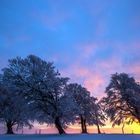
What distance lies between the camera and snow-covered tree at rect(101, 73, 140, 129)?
2783 inches

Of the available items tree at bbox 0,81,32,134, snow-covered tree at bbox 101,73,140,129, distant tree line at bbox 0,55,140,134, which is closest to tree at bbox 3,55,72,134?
distant tree line at bbox 0,55,140,134

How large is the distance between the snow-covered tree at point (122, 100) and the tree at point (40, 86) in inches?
837

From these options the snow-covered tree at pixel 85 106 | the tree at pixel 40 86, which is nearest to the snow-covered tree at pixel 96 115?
the snow-covered tree at pixel 85 106

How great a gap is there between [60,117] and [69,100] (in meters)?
3.38

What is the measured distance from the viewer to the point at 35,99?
53.4 meters

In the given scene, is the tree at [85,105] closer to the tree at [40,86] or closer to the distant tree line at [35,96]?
the distant tree line at [35,96]

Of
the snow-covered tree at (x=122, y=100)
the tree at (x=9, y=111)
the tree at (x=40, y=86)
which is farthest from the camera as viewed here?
the snow-covered tree at (x=122, y=100)

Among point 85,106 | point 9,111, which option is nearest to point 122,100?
point 85,106

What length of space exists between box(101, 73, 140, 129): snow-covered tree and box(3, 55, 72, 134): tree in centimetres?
2127

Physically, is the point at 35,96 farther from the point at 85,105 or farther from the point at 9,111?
the point at 85,105

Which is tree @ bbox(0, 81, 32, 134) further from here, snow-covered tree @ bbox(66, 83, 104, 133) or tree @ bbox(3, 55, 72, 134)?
snow-covered tree @ bbox(66, 83, 104, 133)

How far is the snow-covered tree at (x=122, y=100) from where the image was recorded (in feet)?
232

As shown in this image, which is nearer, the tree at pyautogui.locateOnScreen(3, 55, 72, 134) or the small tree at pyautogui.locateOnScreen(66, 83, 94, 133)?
the tree at pyautogui.locateOnScreen(3, 55, 72, 134)

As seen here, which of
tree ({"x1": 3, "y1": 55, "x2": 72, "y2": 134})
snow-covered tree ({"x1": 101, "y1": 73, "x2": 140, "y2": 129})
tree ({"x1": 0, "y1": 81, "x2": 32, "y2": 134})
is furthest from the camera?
snow-covered tree ({"x1": 101, "y1": 73, "x2": 140, "y2": 129})
